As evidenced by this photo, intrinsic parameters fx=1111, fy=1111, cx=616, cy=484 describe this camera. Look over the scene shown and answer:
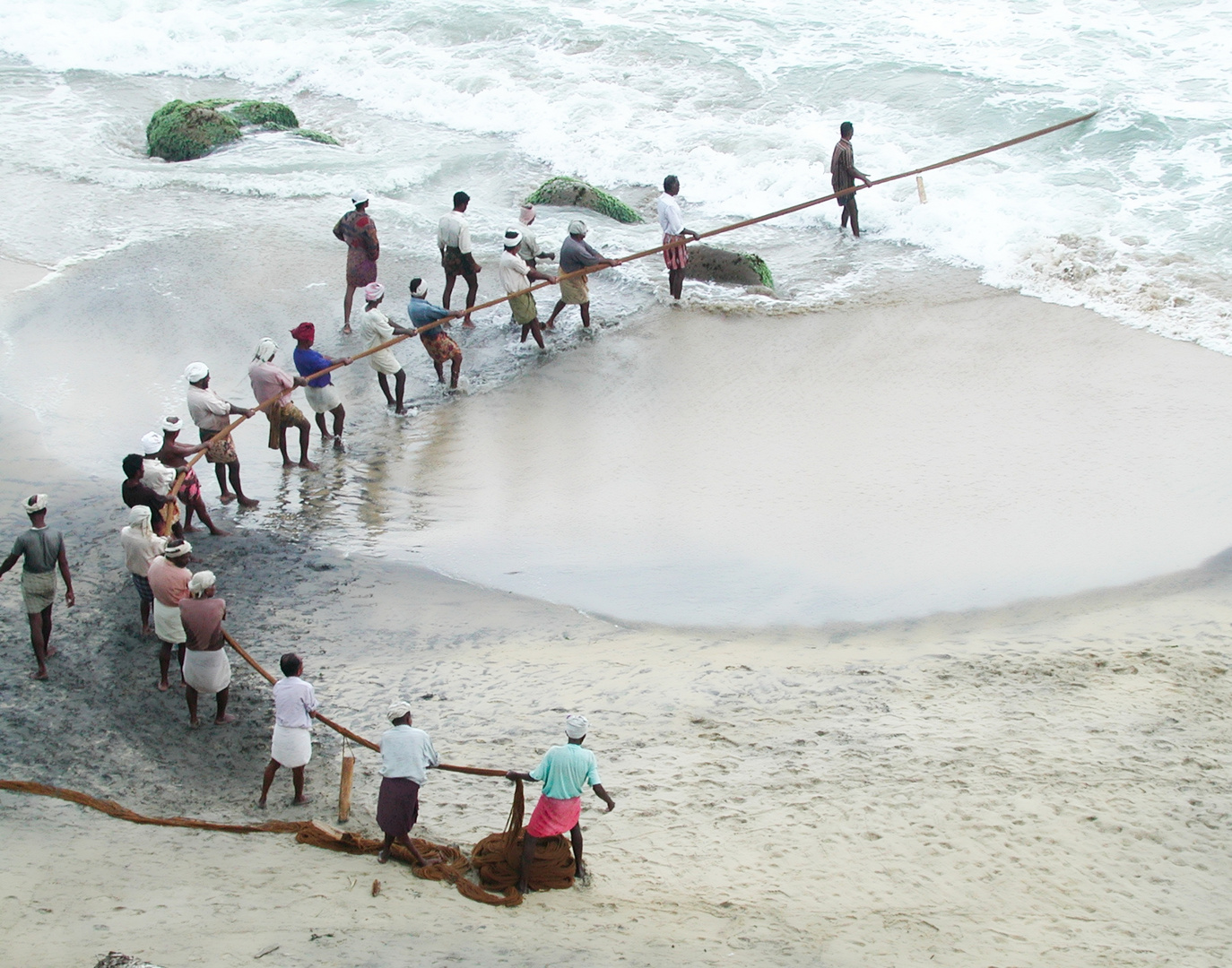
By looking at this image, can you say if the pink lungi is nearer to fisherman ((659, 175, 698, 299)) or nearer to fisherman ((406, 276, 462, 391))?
fisherman ((406, 276, 462, 391))

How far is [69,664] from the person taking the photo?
754 cm

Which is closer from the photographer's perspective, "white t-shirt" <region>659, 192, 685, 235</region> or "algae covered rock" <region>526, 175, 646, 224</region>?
"white t-shirt" <region>659, 192, 685, 235</region>

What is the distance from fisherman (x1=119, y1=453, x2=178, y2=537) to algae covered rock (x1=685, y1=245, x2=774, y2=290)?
7.61m

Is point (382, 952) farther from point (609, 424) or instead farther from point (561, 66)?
point (561, 66)

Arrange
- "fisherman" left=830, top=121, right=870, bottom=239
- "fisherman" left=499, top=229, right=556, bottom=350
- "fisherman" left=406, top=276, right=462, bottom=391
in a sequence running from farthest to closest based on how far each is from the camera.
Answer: "fisherman" left=830, top=121, right=870, bottom=239 → "fisherman" left=499, top=229, right=556, bottom=350 → "fisherman" left=406, top=276, right=462, bottom=391

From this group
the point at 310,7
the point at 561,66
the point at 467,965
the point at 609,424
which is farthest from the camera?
the point at 310,7

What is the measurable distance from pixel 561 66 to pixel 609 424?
1405 cm

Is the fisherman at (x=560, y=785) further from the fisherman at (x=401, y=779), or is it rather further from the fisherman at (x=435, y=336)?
A: the fisherman at (x=435, y=336)

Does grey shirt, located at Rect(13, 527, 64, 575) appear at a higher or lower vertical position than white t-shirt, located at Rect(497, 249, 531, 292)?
lower

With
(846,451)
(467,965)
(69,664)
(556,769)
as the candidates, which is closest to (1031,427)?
(846,451)

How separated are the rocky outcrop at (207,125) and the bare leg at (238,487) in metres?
11.0

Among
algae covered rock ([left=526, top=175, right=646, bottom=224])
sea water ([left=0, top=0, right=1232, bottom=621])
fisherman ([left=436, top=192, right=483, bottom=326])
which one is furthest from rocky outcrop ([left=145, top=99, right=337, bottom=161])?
fisherman ([left=436, top=192, right=483, bottom=326])

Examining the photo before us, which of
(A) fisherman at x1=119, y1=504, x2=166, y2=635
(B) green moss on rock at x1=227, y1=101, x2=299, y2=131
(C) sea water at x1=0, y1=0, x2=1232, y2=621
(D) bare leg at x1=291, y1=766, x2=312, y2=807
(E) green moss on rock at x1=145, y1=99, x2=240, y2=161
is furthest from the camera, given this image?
(B) green moss on rock at x1=227, y1=101, x2=299, y2=131

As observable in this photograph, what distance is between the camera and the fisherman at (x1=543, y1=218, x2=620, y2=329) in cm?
1220
